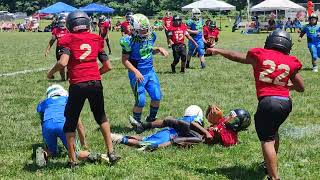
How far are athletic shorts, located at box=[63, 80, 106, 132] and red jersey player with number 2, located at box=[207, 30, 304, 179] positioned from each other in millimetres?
1861

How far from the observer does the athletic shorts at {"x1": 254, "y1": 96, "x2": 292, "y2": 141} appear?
5555 millimetres

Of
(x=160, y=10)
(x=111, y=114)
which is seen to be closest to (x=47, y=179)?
(x=111, y=114)

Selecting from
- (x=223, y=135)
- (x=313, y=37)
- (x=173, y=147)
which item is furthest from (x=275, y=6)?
(x=173, y=147)

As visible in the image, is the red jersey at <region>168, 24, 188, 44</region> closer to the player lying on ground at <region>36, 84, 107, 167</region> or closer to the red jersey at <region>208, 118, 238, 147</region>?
the red jersey at <region>208, 118, 238, 147</region>

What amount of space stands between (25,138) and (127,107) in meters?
3.03

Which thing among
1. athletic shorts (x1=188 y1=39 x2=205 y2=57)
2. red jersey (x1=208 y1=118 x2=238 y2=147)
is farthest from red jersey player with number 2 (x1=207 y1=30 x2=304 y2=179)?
athletic shorts (x1=188 y1=39 x2=205 y2=57)

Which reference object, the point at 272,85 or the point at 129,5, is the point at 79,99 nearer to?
the point at 272,85

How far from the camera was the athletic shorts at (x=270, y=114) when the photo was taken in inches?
219

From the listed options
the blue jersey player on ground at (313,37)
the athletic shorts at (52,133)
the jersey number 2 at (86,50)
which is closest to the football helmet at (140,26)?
the jersey number 2 at (86,50)

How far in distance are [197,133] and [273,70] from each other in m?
2.26

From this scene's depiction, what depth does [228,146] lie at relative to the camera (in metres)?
7.49

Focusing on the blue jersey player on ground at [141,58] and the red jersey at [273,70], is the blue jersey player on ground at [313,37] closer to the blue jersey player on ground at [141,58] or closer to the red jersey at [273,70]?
the blue jersey player on ground at [141,58]

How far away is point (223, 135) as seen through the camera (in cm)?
751

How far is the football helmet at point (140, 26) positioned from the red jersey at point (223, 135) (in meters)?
2.03
